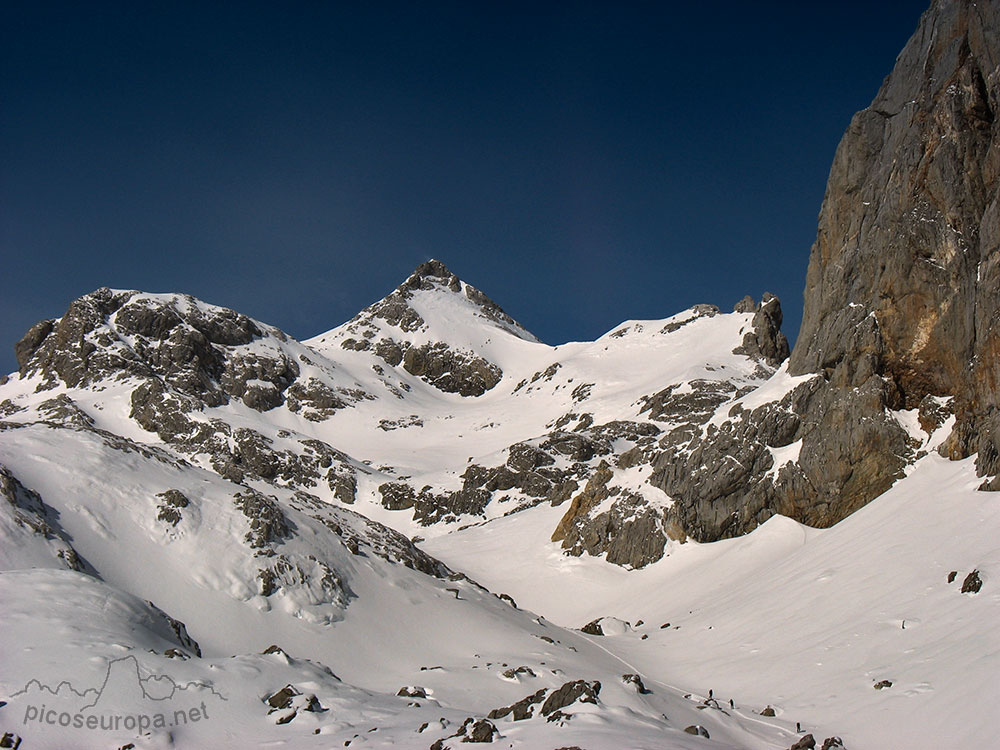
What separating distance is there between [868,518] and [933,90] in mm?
22671

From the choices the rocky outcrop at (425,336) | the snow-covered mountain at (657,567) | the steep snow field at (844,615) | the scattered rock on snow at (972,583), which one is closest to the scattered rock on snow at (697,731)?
the snow-covered mountain at (657,567)

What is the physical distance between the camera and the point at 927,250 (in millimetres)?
A: 35031

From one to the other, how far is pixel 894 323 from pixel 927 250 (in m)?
3.97

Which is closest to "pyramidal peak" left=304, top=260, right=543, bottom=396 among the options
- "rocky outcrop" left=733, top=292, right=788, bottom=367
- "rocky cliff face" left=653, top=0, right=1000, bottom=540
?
"rocky outcrop" left=733, top=292, right=788, bottom=367

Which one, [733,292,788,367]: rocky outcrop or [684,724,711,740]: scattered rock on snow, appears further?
[733,292,788,367]: rocky outcrop

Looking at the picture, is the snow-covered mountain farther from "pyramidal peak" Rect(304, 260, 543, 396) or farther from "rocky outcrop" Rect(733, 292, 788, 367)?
"pyramidal peak" Rect(304, 260, 543, 396)

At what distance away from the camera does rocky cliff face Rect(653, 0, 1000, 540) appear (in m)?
32.4

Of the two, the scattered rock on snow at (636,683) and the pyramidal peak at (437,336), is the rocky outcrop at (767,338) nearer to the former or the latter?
the pyramidal peak at (437,336)

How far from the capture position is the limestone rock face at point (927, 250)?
101 feet

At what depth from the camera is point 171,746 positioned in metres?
12.0

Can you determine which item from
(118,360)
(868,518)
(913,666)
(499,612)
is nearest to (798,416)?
(868,518)

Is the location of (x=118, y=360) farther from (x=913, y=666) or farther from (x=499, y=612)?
(x=913, y=666)

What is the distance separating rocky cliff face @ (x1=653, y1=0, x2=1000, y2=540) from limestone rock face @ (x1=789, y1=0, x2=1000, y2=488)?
7 centimetres

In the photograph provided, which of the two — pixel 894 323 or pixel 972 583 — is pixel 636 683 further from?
pixel 894 323
